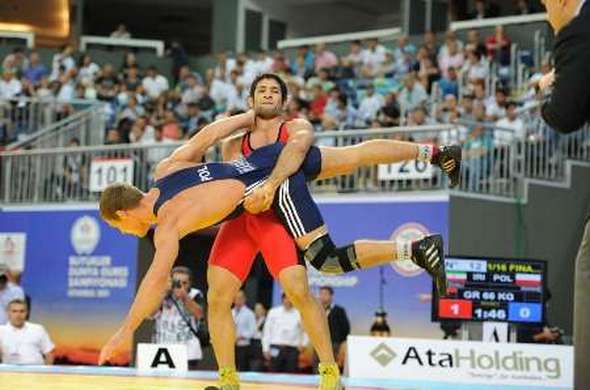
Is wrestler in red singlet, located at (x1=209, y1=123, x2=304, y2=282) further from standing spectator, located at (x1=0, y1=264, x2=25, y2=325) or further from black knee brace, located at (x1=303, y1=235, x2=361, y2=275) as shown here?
standing spectator, located at (x1=0, y1=264, x2=25, y2=325)

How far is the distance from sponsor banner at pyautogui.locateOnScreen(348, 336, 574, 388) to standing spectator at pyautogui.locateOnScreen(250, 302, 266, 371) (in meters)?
3.92

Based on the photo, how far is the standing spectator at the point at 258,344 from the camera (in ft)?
44.3

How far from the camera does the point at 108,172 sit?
51.8 feet

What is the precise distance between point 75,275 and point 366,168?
4.94m

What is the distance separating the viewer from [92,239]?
16500 mm

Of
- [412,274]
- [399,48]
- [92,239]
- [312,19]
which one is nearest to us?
[412,274]

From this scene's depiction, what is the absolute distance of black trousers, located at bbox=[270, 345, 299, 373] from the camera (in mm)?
13117

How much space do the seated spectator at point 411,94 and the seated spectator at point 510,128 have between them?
1565 millimetres

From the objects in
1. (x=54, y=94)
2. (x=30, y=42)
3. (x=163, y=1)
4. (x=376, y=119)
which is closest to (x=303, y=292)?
(x=376, y=119)

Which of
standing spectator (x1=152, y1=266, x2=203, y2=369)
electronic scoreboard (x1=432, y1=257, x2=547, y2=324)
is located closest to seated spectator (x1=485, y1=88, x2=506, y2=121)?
electronic scoreboard (x1=432, y1=257, x2=547, y2=324)

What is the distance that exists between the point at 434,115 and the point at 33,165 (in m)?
5.85

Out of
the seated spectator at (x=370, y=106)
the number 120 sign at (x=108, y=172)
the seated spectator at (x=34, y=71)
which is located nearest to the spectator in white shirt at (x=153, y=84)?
the seated spectator at (x=34, y=71)

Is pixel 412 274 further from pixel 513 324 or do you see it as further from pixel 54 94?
pixel 54 94

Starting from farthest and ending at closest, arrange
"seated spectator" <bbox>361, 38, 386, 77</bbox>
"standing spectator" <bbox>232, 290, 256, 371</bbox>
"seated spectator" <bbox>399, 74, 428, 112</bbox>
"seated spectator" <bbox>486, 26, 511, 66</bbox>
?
"seated spectator" <bbox>361, 38, 386, 77</bbox> < "seated spectator" <bbox>486, 26, 511, 66</bbox> < "seated spectator" <bbox>399, 74, 428, 112</bbox> < "standing spectator" <bbox>232, 290, 256, 371</bbox>
